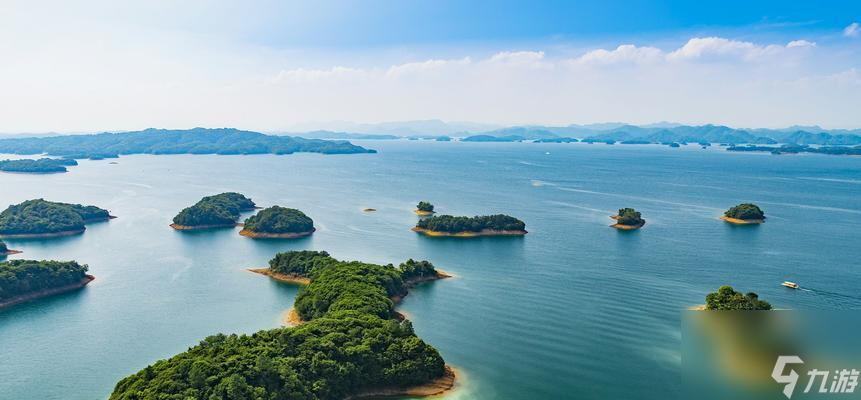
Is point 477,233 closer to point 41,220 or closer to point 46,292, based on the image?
point 46,292

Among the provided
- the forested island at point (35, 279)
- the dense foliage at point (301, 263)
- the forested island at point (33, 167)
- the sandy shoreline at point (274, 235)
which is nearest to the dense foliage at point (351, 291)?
the dense foliage at point (301, 263)

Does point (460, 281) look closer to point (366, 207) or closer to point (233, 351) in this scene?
point (233, 351)

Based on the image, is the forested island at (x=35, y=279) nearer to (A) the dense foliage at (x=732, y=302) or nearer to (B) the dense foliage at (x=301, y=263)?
(B) the dense foliage at (x=301, y=263)

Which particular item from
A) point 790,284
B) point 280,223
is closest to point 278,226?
point 280,223

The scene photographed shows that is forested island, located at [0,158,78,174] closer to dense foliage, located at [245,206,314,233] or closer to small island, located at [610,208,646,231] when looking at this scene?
dense foliage, located at [245,206,314,233]

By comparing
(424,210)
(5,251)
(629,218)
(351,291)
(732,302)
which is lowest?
(424,210)

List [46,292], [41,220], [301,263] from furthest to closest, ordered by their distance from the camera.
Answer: [41,220] → [301,263] → [46,292]
